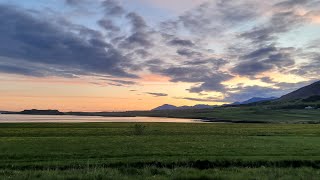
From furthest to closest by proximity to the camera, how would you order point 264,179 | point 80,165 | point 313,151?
point 313,151 < point 80,165 < point 264,179

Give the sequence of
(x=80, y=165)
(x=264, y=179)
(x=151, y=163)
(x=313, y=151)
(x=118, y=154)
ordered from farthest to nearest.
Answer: (x=313, y=151)
(x=118, y=154)
(x=151, y=163)
(x=80, y=165)
(x=264, y=179)

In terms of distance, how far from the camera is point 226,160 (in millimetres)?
30469

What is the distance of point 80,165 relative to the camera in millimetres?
26906

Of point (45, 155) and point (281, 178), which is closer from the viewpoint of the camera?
point (281, 178)

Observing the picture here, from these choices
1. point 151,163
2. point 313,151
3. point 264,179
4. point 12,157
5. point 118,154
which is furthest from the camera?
point 313,151

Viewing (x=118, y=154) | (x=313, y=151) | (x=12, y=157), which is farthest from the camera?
(x=313, y=151)

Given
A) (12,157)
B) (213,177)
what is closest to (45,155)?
(12,157)

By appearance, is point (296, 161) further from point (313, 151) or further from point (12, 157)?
point (12, 157)

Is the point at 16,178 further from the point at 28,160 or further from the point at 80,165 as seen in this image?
the point at 28,160

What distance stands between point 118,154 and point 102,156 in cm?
181

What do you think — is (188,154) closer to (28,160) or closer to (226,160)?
(226,160)

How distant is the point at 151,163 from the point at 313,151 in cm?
1845

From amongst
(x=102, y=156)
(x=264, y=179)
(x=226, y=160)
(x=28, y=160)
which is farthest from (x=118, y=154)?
(x=264, y=179)

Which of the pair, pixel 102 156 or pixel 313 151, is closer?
pixel 102 156
